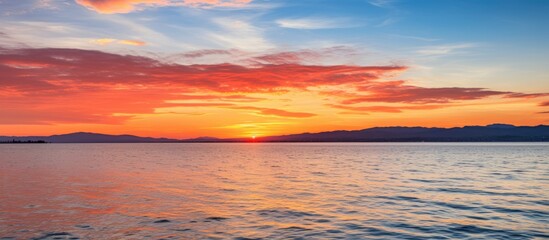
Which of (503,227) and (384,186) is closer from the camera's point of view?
(503,227)


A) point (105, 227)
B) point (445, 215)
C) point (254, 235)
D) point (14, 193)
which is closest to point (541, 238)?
point (445, 215)

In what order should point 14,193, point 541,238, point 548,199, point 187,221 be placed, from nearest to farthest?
point 541,238 → point 187,221 → point 548,199 → point 14,193

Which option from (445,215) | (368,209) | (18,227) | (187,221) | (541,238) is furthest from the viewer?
(368,209)

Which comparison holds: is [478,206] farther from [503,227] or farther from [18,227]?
[18,227]

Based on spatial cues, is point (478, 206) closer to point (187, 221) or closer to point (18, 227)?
point (187, 221)

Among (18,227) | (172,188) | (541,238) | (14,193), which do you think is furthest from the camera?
(172,188)

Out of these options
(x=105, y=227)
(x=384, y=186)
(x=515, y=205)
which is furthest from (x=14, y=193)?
(x=515, y=205)

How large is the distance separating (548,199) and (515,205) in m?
5.50

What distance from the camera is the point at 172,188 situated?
47.5 meters

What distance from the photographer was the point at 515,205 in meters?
34.7

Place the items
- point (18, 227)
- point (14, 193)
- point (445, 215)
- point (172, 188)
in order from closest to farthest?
1. point (18, 227)
2. point (445, 215)
3. point (14, 193)
4. point (172, 188)

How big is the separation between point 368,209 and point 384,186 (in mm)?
16801

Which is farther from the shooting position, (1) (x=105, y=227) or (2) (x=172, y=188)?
(2) (x=172, y=188)

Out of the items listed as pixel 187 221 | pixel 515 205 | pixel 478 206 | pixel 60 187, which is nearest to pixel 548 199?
pixel 515 205
